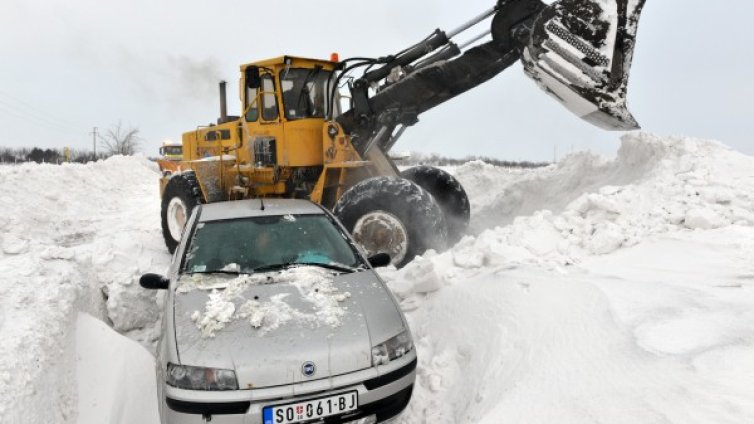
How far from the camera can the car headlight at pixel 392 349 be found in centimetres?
302

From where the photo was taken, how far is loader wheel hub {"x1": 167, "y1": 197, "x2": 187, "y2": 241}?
8.04 metres

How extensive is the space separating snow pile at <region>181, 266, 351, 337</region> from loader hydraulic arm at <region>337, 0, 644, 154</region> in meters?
3.42

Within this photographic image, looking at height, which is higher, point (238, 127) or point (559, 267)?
point (238, 127)

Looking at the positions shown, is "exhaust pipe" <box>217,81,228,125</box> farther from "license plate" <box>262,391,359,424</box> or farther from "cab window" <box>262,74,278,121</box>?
"license plate" <box>262,391,359,424</box>

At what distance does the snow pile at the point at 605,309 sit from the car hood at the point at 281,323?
28.7 inches

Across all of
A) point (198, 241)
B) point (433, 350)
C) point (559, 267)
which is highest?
point (198, 241)

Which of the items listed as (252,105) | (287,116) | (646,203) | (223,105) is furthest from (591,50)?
(223,105)

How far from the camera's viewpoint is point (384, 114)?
7.05 metres

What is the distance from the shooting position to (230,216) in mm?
4352

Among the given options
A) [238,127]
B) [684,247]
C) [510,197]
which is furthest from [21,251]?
[510,197]

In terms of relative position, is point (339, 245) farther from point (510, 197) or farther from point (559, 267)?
point (510, 197)

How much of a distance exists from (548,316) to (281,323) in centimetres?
183

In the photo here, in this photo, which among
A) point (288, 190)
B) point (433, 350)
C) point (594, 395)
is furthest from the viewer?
point (288, 190)

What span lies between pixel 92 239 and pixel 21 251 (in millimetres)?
4443
